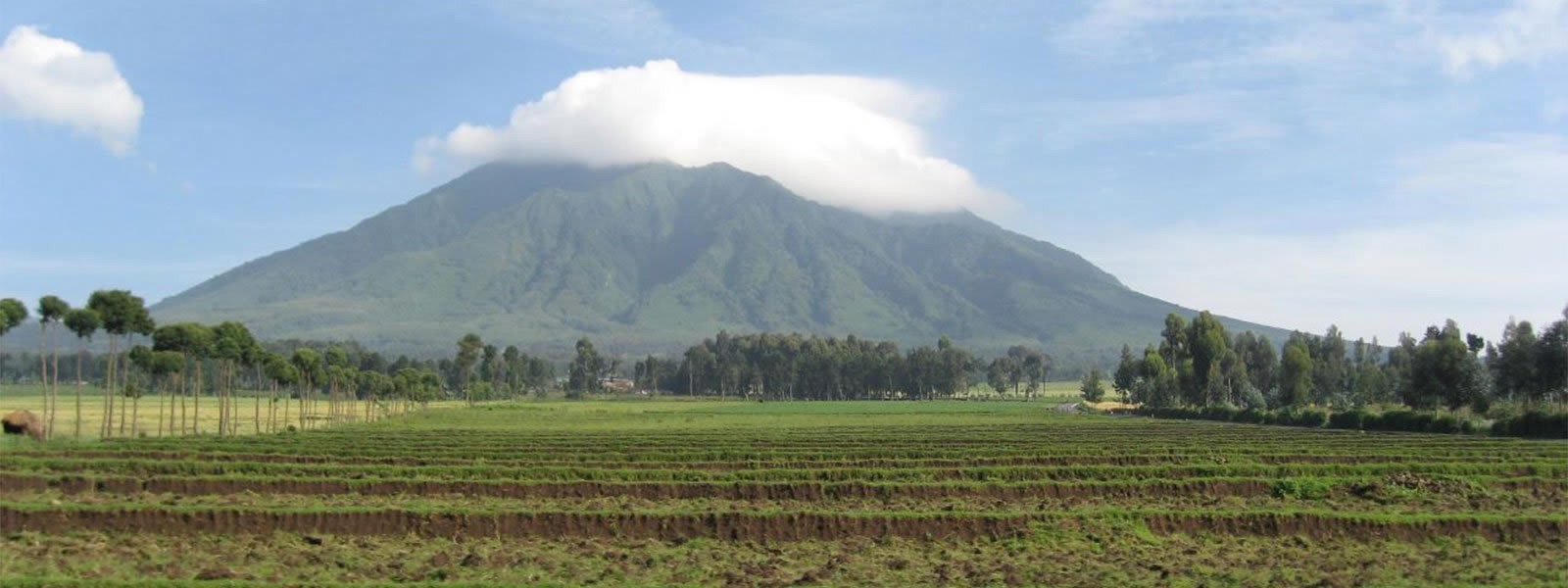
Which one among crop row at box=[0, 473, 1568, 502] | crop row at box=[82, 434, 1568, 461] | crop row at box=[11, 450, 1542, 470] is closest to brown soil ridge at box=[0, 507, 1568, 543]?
crop row at box=[0, 473, 1568, 502]

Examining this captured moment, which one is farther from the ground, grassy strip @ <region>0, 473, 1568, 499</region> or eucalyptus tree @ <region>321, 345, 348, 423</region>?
eucalyptus tree @ <region>321, 345, 348, 423</region>

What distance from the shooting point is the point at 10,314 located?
44.3 meters

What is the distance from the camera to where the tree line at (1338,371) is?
233 feet

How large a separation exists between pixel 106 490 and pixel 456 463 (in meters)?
10.1

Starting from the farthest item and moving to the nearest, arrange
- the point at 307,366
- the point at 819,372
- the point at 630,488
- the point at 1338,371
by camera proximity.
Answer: the point at 819,372, the point at 1338,371, the point at 307,366, the point at 630,488

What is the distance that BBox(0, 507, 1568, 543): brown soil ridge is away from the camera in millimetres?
23500

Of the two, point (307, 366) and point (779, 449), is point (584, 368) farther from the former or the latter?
point (779, 449)

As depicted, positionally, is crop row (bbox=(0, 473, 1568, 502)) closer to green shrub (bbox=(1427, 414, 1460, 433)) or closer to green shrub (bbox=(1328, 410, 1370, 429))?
green shrub (bbox=(1427, 414, 1460, 433))

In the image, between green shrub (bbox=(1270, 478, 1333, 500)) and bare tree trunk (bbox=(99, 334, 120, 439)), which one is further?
bare tree trunk (bbox=(99, 334, 120, 439))

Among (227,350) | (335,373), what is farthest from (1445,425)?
(335,373)

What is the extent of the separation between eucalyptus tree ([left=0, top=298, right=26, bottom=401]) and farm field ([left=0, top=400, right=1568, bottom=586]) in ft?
29.5

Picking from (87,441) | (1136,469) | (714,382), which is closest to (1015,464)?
(1136,469)

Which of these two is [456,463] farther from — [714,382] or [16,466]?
[714,382]

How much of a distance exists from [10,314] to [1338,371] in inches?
5176
